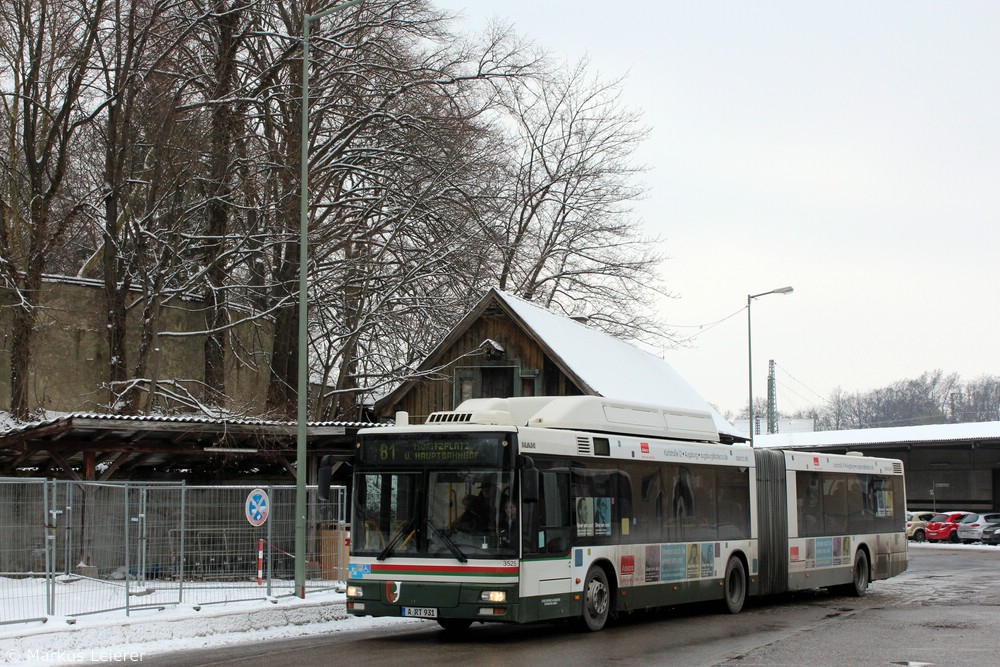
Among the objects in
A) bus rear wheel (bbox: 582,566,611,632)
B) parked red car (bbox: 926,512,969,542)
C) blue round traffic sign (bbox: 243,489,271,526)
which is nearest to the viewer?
bus rear wheel (bbox: 582,566,611,632)

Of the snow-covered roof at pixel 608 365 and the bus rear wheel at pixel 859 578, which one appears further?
the snow-covered roof at pixel 608 365

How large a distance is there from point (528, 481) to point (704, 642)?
3.19 meters

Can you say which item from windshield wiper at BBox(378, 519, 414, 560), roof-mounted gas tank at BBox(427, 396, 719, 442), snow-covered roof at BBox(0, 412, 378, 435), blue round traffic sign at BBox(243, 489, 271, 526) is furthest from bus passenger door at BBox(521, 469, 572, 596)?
snow-covered roof at BBox(0, 412, 378, 435)

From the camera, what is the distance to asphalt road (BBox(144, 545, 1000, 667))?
13375mm

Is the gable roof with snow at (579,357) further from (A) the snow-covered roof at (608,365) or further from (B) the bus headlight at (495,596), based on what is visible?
(B) the bus headlight at (495,596)

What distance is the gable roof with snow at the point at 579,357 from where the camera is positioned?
3180cm

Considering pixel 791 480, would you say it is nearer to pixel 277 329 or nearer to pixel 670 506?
pixel 670 506

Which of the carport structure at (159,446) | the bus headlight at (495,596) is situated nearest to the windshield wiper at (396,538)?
the bus headlight at (495,596)

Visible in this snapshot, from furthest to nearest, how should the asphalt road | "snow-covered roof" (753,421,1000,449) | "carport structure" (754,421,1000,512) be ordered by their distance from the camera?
"carport structure" (754,421,1000,512)
"snow-covered roof" (753,421,1000,449)
the asphalt road

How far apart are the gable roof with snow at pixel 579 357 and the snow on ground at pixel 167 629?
13098 mm

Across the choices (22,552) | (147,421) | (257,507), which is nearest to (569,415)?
(257,507)

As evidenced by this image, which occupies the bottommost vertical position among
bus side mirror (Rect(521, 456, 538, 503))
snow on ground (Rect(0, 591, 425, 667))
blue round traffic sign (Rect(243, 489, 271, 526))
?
snow on ground (Rect(0, 591, 425, 667))

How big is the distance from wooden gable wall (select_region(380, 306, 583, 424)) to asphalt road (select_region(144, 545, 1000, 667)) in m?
11.9

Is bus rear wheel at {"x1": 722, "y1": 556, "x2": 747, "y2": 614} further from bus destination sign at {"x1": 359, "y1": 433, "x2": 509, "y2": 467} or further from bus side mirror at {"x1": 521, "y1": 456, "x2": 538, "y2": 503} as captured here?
bus destination sign at {"x1": 359, "y1": 433, "x2": 509, "y2": 467}
